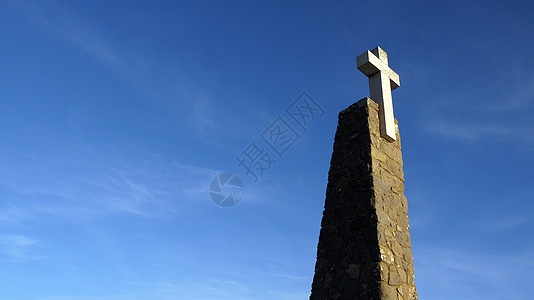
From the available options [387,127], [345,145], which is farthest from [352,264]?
[387,127]

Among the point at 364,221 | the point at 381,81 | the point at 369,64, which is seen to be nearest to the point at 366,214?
the point at 364,221

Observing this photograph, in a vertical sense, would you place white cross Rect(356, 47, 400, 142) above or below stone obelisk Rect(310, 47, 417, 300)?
above

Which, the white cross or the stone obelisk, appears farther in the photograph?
the white cross

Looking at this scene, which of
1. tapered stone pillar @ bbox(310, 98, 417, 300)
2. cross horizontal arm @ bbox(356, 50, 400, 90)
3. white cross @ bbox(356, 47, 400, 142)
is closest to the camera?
tapered stone pillar @ bbox(310, 98, 417, 300)

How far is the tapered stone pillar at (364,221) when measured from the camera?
579 cm

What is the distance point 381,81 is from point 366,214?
9.12 ft

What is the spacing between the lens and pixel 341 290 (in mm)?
5875

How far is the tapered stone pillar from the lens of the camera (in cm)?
579

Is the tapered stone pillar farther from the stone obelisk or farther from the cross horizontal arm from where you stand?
the cross horizontal arm

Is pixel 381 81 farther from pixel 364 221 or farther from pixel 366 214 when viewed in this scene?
pixel 364 221

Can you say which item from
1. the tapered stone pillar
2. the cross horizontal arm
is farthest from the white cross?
the tapered stone pillar

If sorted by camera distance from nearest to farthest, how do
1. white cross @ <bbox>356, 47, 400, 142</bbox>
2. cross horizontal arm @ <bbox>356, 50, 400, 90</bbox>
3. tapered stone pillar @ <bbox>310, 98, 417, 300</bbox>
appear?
tapered stone pillar @ <bbox>310, 98, 417, 300</bbox> → white cross @ <bbox>356, 47, 400, 142</bbox> → cross horizontal arm @ <bbox>356, 50, 400, 90</bbox>

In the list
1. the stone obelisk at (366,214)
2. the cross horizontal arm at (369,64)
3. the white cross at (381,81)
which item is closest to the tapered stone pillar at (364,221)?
the stone obelisk at (366,214)

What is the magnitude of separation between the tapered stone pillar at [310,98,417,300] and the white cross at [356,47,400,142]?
154 mm
